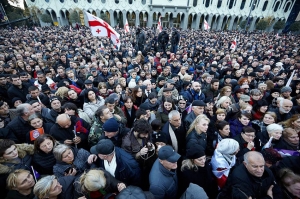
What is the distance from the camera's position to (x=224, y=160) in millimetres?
2203

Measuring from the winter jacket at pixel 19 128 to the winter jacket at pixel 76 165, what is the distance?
157cm

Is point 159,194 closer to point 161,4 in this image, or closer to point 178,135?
point 178,135

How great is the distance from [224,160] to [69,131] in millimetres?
2804

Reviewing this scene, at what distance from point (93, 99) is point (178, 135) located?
7.86 ft

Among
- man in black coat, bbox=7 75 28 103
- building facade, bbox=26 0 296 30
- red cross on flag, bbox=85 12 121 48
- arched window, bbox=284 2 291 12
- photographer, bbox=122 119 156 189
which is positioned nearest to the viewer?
photographer, bbox=122 119 156 189

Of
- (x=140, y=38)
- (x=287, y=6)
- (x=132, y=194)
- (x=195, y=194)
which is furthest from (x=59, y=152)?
(x=287, y=6)

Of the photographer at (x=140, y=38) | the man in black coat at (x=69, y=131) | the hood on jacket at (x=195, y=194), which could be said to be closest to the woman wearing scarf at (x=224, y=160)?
the hood on jacket at (x=195, y=194)

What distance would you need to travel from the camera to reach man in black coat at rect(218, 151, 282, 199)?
185 centimetres

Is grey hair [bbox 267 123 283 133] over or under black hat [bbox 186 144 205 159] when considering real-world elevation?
under

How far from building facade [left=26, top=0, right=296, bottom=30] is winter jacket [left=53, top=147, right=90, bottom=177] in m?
42.6

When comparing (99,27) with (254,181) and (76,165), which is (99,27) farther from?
(254,181)

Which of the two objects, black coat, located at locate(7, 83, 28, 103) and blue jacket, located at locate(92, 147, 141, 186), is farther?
black coat, located at locate(7, 83, 28, 103)

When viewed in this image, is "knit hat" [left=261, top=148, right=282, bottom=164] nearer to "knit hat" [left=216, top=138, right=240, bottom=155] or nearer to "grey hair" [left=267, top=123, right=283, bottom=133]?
"grey hair" [left=267, top=123, right=283, bottom=133]

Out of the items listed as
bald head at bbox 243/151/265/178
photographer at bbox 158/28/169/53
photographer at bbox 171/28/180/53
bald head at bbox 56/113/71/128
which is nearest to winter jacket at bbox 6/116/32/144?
bald head at bbox 56/113/71/128
